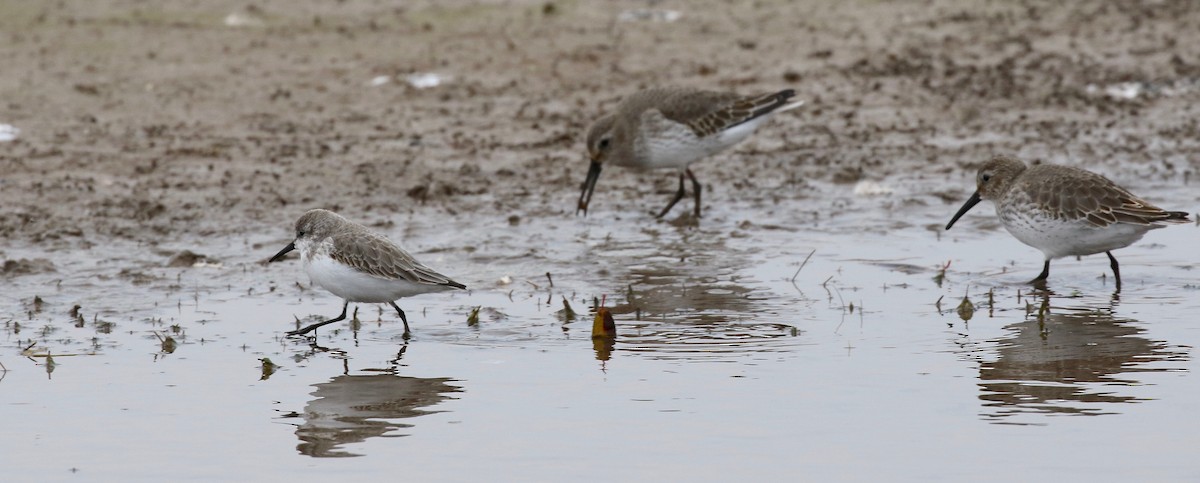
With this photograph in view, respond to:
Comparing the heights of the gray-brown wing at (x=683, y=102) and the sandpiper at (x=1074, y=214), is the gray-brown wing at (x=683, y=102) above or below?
above

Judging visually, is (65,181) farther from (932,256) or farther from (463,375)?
(932,256)

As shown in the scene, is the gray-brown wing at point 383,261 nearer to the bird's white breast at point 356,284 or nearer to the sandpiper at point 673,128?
the bird's white breast at point 356,284

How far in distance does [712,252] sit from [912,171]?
9.62 ft

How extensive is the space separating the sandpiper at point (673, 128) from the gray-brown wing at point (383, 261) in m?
3.52

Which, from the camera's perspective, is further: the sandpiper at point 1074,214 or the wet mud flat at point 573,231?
the sandpiper at point 1074,214

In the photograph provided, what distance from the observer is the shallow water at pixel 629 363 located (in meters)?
6.39

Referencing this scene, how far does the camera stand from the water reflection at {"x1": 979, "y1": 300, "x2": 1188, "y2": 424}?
7043mm

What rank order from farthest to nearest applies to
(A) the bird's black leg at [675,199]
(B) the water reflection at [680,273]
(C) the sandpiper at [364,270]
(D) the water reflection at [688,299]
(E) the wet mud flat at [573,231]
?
(A) the bird's black leg at [675,199], (B) the water reflection at [680,273], (C) the sandpiper at [364,270], (D) the water reflection at [688,299], (E) the wet mud flat at [573,231]

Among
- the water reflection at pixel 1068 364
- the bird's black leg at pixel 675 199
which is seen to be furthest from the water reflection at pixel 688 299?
the water reflection at pixel 1068 364

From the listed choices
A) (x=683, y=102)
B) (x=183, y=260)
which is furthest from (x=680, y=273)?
(x=183, y=260)

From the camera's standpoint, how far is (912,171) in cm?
1295

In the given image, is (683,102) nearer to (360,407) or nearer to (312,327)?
(312,327)

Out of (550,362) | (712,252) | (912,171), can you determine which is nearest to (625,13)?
(912,171)

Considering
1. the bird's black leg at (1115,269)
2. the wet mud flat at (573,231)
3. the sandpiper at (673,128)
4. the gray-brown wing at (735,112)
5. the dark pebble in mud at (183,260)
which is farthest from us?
the gray-brown wing at (735,112)
